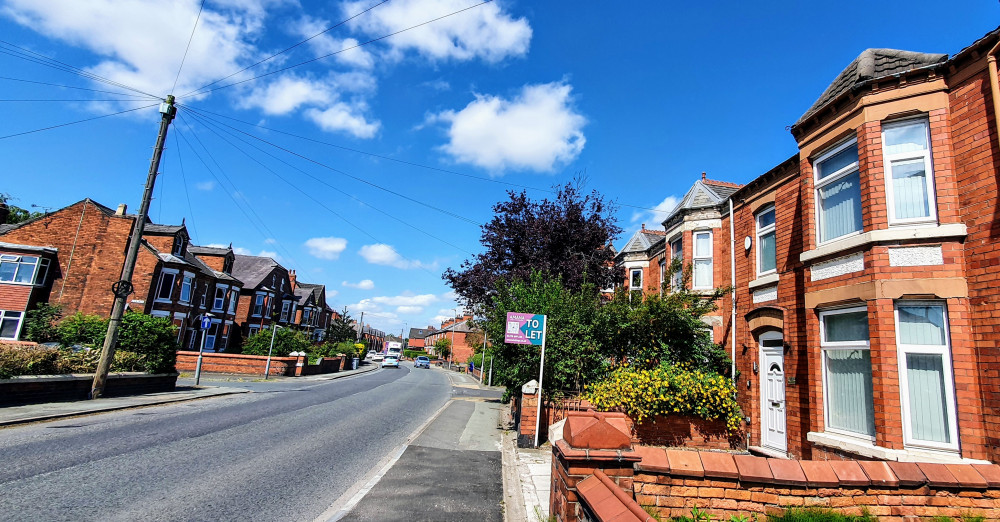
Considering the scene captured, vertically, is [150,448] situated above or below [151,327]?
below

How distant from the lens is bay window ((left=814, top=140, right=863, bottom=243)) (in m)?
7.76

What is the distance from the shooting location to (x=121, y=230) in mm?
29609

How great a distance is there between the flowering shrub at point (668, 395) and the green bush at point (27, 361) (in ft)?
48.0

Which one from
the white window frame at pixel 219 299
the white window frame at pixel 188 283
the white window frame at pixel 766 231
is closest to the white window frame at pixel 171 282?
the white window frame at pixel 188 283

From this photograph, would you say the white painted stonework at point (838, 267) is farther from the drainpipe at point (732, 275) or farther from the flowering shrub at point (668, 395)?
the flowering shrub at point (668, 395)

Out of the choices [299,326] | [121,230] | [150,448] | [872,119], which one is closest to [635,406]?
[872,119]

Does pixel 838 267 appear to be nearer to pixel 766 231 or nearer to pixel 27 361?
pixel 766 231

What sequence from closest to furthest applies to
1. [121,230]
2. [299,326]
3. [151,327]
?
[151,327] < [121,230] < [299,326]

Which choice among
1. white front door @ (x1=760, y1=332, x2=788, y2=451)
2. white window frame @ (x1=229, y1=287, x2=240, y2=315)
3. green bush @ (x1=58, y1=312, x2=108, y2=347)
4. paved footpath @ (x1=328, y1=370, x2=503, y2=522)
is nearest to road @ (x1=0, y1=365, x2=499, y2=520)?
paved footpath @ (x1=328, y1=370, x2=503, y2=522)

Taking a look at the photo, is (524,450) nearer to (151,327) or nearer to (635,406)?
(635,406)

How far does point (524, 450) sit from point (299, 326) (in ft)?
181

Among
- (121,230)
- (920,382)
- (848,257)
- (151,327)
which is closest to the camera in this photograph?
(920,382)

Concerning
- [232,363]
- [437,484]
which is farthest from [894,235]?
[232,363]

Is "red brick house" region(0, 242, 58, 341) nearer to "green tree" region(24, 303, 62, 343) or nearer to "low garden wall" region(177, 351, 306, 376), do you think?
"green tree" region(24, 303, 62, 343)
